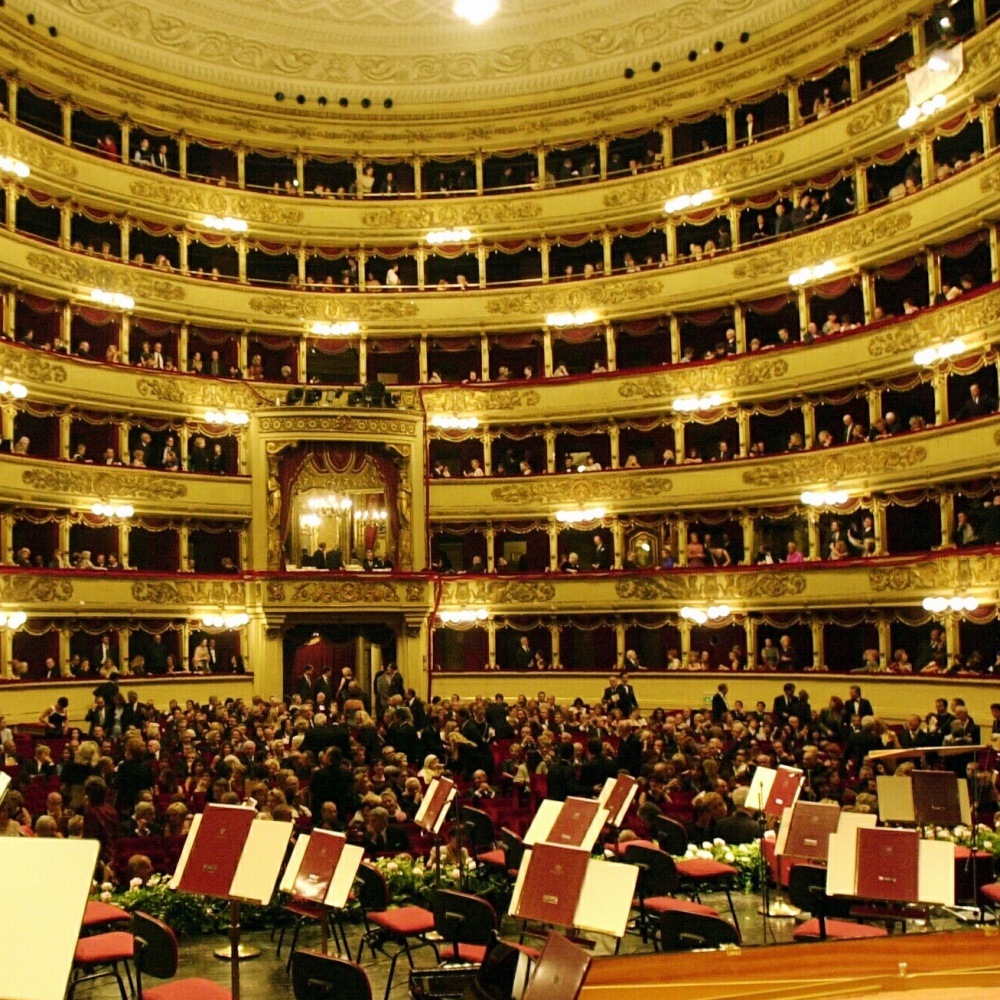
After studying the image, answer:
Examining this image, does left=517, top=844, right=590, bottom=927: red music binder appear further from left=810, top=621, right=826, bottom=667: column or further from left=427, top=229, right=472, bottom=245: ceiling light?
left=427, top=229, right=472, bottom=245: ceiling light

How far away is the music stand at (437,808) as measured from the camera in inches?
428

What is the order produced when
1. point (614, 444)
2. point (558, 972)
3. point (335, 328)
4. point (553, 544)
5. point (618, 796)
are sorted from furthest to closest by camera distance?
point (335, 328)
point (553, 544)
point (614, 444)
point (618, 796)
point (558, 972)

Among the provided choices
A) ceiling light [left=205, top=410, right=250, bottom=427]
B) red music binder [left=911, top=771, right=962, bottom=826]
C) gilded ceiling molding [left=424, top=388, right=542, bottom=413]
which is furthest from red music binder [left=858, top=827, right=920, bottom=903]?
ceiling light [left=205, top=410, right=250, bottom=427]

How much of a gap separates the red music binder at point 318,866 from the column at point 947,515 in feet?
58.5

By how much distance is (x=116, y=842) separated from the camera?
12.2 meters

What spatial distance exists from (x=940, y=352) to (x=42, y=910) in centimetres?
2126

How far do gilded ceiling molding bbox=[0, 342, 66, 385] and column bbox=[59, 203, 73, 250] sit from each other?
347cm

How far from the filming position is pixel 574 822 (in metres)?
9.56

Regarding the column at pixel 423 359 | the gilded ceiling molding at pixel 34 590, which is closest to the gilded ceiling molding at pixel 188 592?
the gilded ceiling molding at pixel 34 590

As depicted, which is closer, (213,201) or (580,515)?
(580,515)

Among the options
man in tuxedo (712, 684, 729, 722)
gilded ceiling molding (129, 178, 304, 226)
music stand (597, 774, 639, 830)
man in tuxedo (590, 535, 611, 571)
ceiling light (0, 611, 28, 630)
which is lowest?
music stand (597, 774, 639, 830)

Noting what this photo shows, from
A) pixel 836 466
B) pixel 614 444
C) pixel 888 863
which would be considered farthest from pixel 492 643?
pixel 888 863

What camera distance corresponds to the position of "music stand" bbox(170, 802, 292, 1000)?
802 centimetres

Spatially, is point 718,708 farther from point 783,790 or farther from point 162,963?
point 162,963
